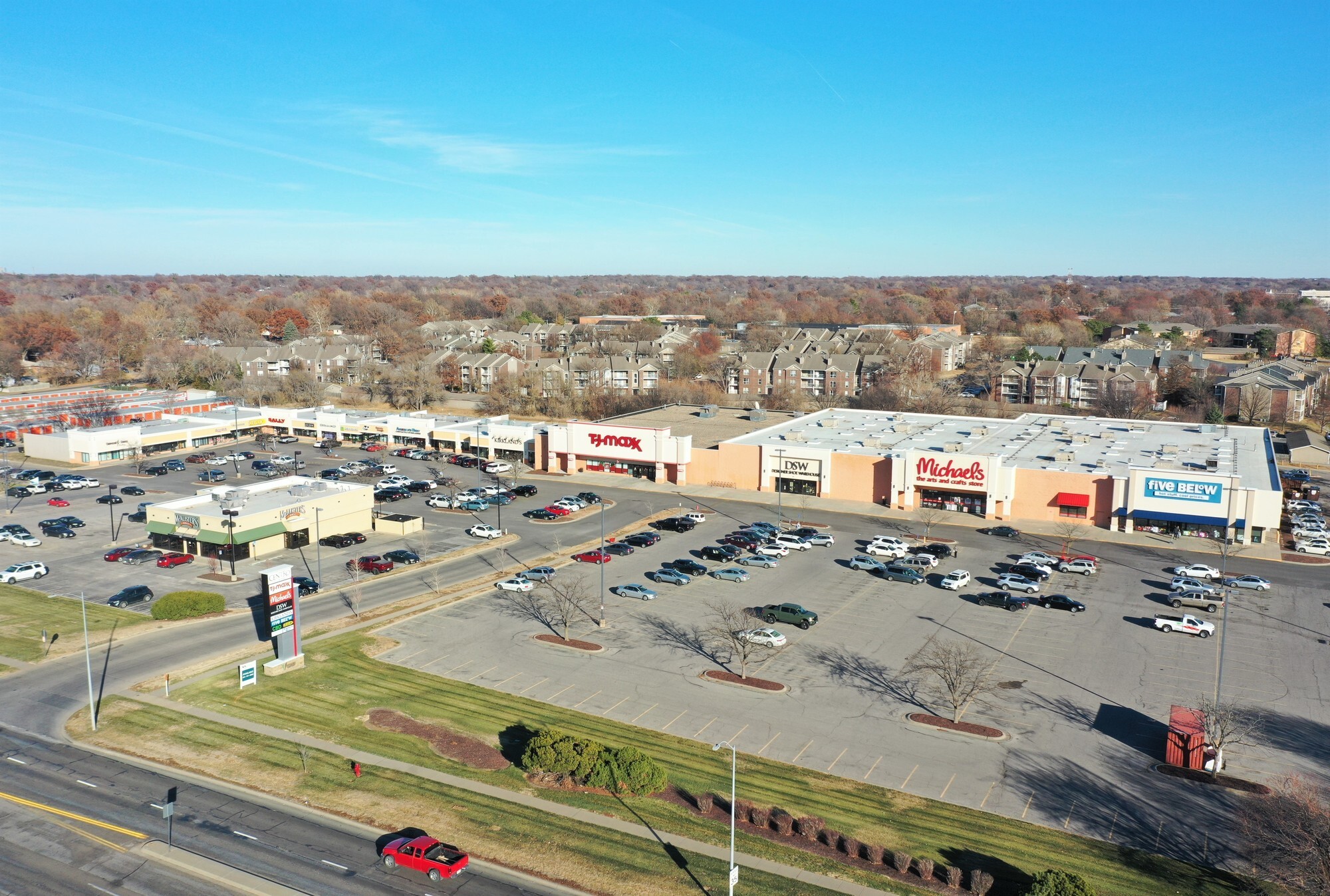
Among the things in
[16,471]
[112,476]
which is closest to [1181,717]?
[112,476]

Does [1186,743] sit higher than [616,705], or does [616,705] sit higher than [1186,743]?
[1186,743]

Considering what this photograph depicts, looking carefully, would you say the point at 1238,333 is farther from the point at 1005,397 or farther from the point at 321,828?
the point at 321,828

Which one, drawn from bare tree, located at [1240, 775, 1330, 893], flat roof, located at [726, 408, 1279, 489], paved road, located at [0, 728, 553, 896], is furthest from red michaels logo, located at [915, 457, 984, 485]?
paved road, located at [0, 728, 553, 896]

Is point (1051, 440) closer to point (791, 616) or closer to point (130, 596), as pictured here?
point (791, 616)

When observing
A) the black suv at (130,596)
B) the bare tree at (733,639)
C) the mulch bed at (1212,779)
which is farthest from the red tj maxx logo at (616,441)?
the mulch bed at (1212,779)

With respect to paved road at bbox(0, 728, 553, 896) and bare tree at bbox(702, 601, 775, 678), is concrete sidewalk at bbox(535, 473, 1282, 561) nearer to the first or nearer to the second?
bare tree at bbox(702, 601, 775, 678)

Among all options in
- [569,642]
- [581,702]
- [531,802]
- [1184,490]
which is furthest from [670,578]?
[1184,490]
